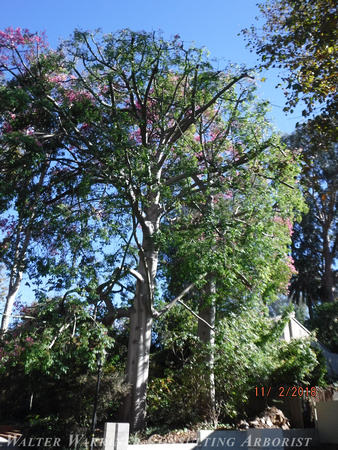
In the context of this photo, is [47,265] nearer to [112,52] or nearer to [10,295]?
[10,295]

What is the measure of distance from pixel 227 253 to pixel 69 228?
4.60m

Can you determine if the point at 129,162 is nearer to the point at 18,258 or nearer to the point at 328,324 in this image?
the point at 18,258

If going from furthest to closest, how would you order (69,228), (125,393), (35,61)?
(35,61), (69,228), (125,393)

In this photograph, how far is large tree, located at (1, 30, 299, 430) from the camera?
32.9ft

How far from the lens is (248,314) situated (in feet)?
40.4

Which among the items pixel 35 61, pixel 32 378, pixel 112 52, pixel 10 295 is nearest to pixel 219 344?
pixel 32 378


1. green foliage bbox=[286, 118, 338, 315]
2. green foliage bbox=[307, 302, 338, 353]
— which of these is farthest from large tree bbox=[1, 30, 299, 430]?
green foliage bbox=[286, 118, 338, 315]

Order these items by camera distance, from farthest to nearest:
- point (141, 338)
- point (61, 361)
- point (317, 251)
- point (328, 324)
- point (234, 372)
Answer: point (317, 251) → point (328, 324) → point (234, 372) → point (141, 338) → point (61, 361)

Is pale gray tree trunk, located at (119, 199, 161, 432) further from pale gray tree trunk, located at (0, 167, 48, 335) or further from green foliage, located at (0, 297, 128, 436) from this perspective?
pale gray tree trunk, located at (0, 167, 48, 335)

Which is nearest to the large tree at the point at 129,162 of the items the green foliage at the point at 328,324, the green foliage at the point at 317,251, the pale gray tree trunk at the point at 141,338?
the pale gray tree trunk at the point at 141,338

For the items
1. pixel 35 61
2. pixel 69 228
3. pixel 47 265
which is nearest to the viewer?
pixel 47 265

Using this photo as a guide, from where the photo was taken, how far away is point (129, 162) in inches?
388

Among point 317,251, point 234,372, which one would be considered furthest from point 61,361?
point 317,251

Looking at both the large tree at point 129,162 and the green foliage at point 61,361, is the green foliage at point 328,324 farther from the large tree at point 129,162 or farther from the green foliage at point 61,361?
the green foliage at point 61,361
